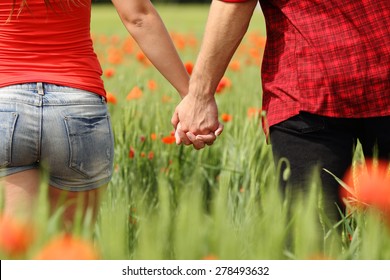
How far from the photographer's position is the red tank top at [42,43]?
1.57m

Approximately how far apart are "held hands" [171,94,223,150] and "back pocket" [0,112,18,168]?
437 millimetres

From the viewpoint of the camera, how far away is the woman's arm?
1.75m

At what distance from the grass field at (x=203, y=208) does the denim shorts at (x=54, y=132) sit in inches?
5.0

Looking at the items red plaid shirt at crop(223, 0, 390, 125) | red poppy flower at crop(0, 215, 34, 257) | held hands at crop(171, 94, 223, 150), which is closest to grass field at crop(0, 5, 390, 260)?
red poppy flower at crop(0, 215, 34, 257)

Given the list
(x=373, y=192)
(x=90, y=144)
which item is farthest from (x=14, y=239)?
(x=90, y=144)

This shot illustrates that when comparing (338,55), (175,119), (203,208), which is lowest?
(203,208)

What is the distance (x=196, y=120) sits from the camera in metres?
1.83

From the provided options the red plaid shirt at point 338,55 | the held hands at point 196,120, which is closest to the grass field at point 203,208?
the held hands at point 196,120

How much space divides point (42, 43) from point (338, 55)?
597 millimetres

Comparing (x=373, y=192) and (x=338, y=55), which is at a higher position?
(x=338, y=55)

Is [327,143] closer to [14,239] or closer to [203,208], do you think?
[203,208]

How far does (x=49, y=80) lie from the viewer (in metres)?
1.57

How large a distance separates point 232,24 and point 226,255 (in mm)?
811

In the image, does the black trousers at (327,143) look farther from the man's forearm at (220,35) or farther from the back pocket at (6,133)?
the back pocket at (6,133)
